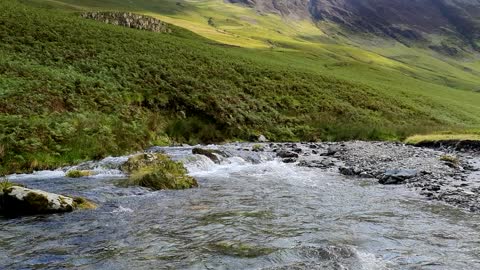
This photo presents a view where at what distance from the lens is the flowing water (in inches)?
475

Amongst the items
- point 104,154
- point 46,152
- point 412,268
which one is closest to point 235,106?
point 104,154

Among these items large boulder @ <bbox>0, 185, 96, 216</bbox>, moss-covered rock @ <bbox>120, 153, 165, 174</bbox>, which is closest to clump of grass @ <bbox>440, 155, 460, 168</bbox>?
moss-covered rock @ <bbox>120, 153, 165, 174</bbox>

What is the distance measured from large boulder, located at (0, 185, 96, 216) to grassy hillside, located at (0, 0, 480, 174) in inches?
310

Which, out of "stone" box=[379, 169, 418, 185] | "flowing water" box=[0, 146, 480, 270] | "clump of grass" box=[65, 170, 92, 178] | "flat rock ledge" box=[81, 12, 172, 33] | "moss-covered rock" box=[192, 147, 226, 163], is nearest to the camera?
"flowing water" box=[0, 146, 480, 270]

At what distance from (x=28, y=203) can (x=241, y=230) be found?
25.8 ft

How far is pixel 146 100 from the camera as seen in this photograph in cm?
4266

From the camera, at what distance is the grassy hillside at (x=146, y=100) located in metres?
29.3

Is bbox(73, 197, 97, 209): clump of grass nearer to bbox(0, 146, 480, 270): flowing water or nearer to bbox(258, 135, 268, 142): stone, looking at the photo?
bbox(0, 146, 480, 270): flowing water

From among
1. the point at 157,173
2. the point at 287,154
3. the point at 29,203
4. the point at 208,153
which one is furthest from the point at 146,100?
the point at 29,203

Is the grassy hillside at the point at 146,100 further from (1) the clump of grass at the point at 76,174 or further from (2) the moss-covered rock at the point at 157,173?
(2) the moss-covered rock at the point at 157,173

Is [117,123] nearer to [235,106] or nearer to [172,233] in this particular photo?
[235,106]

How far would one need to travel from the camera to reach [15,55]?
42.4m

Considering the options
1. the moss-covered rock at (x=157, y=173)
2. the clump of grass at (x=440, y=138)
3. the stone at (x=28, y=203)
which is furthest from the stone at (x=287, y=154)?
the stone at (x=28, y=203)

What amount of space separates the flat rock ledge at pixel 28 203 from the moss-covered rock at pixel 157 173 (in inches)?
192
